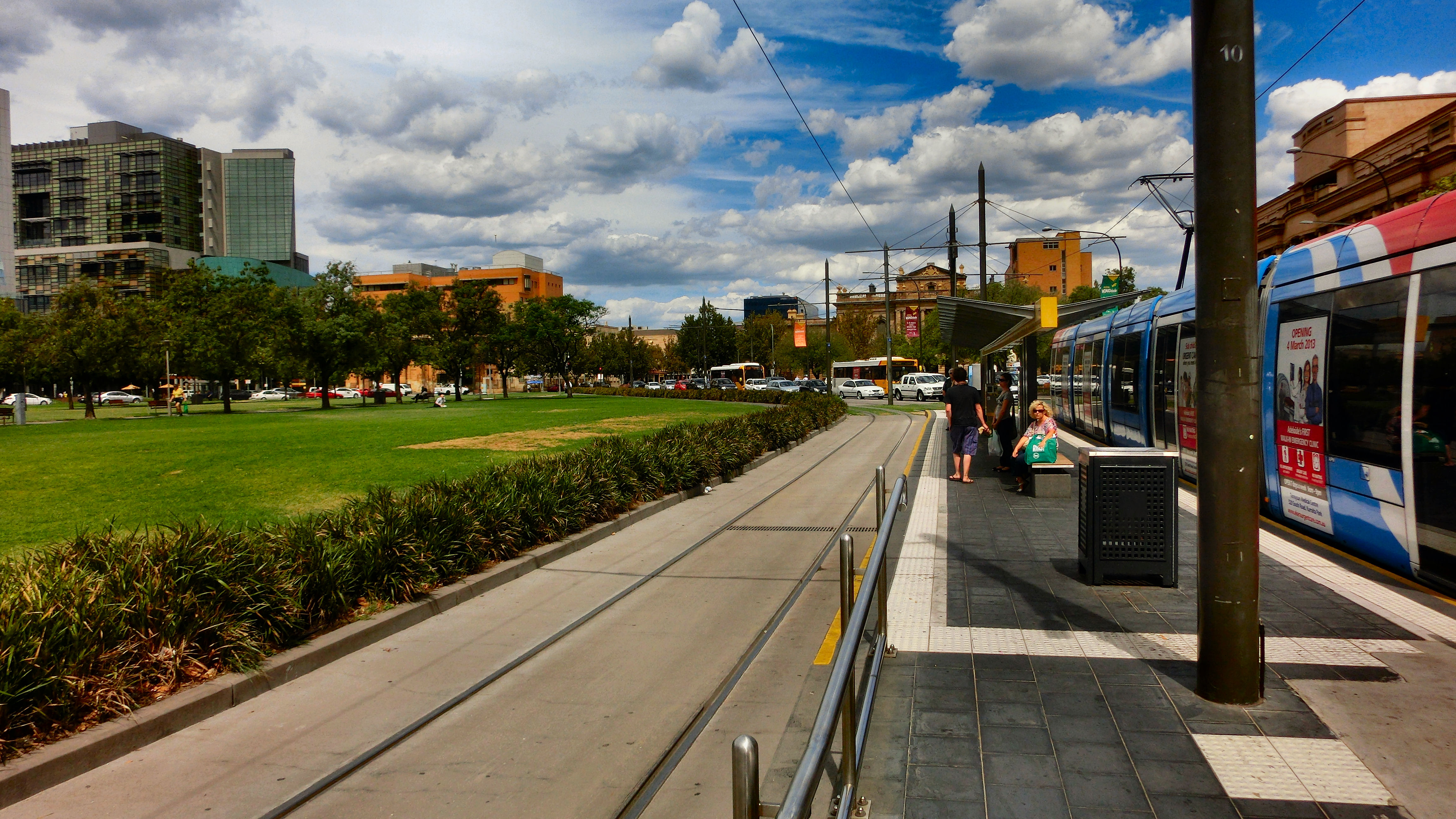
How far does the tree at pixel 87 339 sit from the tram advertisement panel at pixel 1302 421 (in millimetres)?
51075

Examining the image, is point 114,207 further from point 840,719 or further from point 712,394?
point 840,719

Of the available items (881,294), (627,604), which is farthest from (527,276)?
(627,604)

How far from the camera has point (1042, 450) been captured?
12.3 metres

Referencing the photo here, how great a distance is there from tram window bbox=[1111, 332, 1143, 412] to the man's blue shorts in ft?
15.3

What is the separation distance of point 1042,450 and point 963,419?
164 cm

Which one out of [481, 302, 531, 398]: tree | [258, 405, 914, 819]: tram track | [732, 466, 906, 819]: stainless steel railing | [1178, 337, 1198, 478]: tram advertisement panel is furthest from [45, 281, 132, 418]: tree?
[732, 466, 906, 819]: stainless steel railing

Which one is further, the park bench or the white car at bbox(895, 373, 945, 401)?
the white car at bbox(895, 373, 945, 401)

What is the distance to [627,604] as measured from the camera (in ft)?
25.3

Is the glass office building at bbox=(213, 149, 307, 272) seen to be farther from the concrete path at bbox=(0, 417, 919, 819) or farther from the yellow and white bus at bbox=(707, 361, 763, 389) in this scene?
the concrete path at bbox=(0, 417, 919, 819)

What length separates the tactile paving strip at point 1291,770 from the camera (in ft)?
11.8

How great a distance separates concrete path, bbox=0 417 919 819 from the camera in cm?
420

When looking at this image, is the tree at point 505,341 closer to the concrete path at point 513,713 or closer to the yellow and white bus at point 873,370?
the yellow and white bus at point 873,370

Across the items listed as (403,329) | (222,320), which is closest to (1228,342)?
(222,320)

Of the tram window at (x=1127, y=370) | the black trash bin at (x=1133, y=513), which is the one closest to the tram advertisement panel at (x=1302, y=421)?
the black trash bin at (x=1133, y=513)
